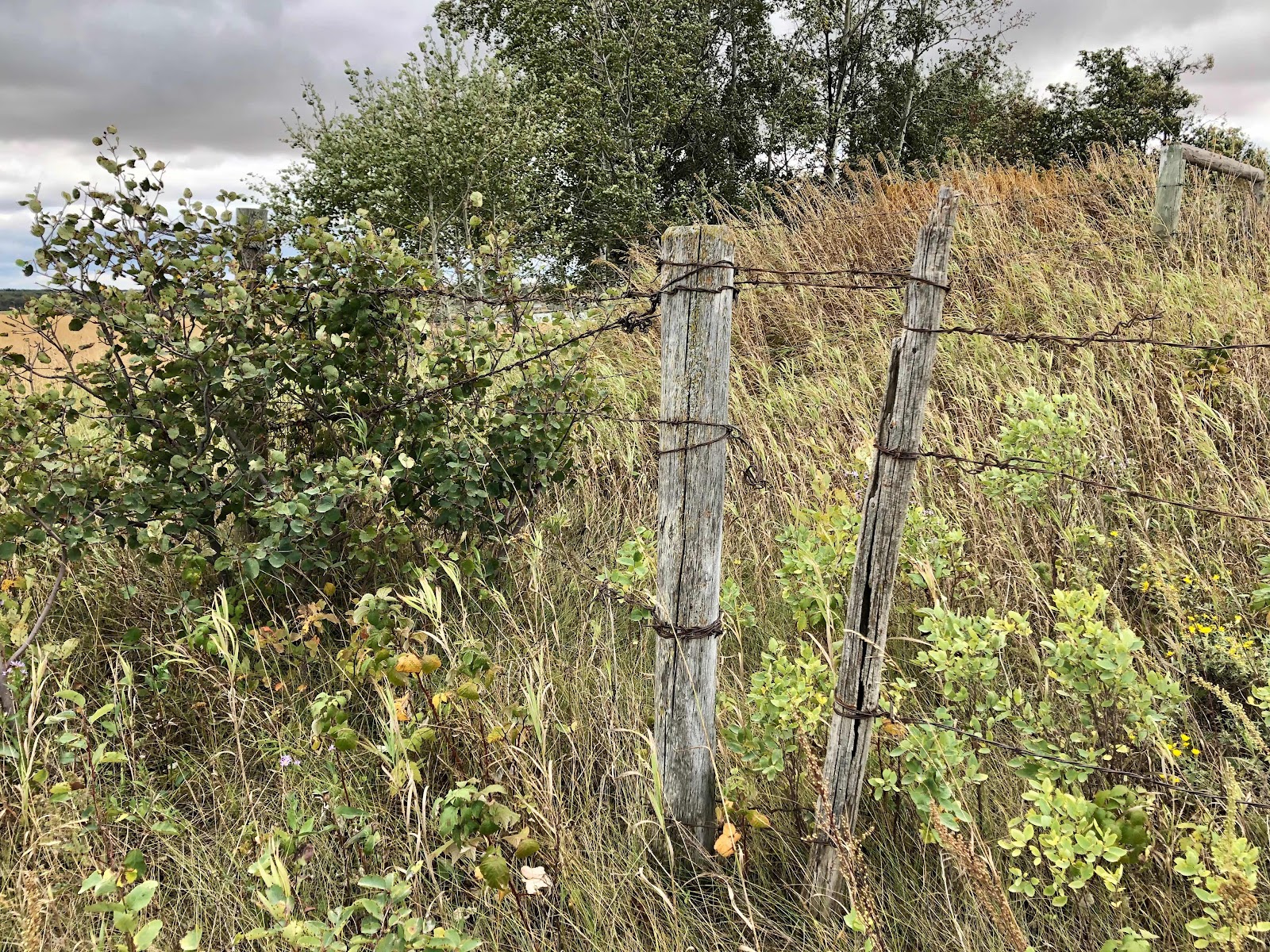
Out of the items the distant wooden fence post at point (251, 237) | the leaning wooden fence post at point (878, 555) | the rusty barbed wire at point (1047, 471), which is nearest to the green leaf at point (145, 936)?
the leaning wooden fence post at point (878, 555)

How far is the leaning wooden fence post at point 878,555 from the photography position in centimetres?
160

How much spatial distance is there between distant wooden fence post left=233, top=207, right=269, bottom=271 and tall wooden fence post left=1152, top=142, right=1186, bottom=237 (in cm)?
636

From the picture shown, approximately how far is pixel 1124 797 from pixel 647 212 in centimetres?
1838

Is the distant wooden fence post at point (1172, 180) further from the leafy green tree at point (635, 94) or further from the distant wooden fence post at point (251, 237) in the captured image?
the leafy green tree at point (635, 94)

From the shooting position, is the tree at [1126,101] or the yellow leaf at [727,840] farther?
the tree at [1126,101]

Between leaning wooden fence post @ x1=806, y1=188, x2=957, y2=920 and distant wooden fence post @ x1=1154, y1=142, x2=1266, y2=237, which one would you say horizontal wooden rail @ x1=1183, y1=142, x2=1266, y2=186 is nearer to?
distant wooden fence post @ x1=1154, y1=142, x2=1266, y2=237

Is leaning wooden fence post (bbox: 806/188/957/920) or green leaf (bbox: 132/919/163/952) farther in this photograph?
leaning wooden fence post (bbox: 806/188/957/920)

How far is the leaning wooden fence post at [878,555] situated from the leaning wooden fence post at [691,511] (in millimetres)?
346

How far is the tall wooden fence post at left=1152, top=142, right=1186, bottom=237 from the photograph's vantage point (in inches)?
229

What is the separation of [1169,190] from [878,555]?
6074 mm

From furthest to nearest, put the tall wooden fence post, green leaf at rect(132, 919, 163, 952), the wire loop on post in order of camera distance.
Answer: the tall wooden fence post
the wire loop on post
green leaf at rect(132, 919, 163, 952)

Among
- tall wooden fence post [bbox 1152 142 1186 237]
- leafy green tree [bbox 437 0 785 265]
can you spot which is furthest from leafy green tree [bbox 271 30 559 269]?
tall wooden fence post [bbox 1152 142 1186 237]

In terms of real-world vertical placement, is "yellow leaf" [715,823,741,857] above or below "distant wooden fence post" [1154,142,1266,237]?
below

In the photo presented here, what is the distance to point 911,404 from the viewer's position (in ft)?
5.29
